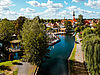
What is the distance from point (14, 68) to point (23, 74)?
2.87 meters

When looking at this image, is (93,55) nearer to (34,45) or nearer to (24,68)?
(34,45)

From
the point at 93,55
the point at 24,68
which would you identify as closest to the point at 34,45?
the point at 24,68

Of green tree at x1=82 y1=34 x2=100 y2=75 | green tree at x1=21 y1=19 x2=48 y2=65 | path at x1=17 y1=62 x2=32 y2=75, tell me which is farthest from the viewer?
green tree at x1=21 y1=19 x2=48 y2=65

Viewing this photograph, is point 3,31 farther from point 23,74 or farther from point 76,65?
point 76,65

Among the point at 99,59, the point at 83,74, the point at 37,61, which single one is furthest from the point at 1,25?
the point at 99,59

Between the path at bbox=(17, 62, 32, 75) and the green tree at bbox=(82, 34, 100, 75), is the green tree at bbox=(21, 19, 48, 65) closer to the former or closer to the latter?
the path at bbox=(17, 62, 32, 75)

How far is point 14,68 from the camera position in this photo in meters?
19.0

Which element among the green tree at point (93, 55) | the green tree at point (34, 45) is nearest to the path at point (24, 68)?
the green tree at point (34, 45)

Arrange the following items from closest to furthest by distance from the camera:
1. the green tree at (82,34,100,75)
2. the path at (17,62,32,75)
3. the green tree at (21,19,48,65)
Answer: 1. the green tree at (82,34,100,75)
2. the path at (17,62,32,75)
3. the green tree at (21,19,48,65)

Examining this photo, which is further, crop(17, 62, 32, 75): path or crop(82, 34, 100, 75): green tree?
crop(17, 62, 32, 75): path

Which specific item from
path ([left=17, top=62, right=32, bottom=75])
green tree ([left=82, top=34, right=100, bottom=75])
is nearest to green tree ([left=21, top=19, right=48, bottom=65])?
path ([left=17, top=62, right=32, bottom=75])

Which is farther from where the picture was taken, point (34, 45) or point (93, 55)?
point (34, 45)

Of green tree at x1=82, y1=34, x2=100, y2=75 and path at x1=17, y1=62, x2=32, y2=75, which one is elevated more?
green tree at x1=82, y1=34, x2=100, y2=75

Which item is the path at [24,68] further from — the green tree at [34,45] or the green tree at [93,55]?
the green tree at [93,55]
